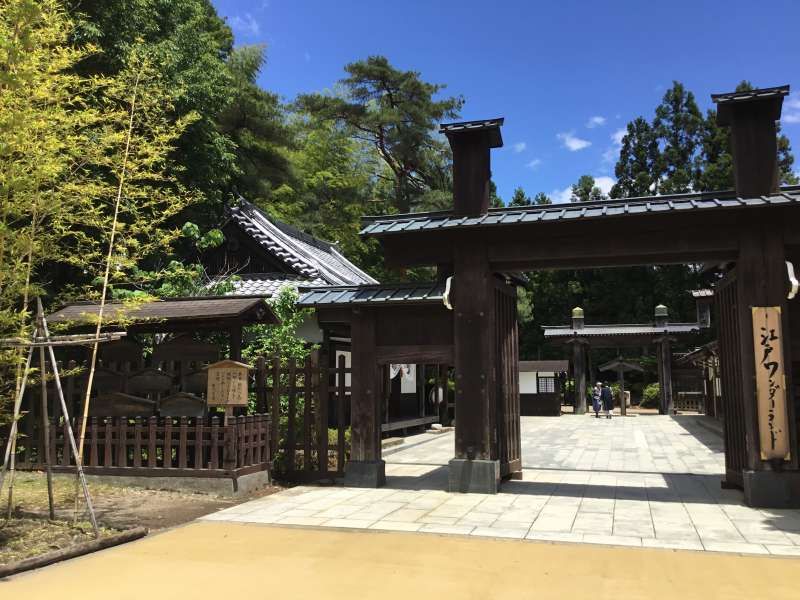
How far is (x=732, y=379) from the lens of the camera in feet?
28.4

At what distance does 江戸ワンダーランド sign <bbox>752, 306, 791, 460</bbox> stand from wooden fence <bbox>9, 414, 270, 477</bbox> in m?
6.96

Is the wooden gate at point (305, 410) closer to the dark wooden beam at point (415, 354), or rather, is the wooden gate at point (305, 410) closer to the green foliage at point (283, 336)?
the dark wooden beam at point (415, 354)

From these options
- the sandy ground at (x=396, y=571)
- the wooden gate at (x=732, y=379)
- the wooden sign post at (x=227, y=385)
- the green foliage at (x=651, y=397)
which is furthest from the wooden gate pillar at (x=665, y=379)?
the sandy ground at (x=396, y=571)

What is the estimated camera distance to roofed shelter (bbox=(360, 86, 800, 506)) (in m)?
7.78

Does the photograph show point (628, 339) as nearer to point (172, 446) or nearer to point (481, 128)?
point (481, 128)

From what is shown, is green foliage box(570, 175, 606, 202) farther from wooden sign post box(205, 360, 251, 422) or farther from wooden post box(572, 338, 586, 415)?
wooden sign post box(205, 360, 251, 422)

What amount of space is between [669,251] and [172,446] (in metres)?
7.71

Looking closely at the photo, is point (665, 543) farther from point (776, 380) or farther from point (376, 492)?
point (376, 492)

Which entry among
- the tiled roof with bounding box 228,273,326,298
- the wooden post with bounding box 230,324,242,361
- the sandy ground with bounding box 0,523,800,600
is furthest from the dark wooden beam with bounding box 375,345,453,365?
the tiled roof with bounding box 228,273,326,298

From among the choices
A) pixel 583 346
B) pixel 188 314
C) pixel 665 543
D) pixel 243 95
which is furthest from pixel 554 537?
pixel 583 346

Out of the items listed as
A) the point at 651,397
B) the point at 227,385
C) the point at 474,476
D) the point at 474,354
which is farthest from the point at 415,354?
the point at 651,397

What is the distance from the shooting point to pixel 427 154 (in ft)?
104

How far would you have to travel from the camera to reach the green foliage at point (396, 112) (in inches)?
1227

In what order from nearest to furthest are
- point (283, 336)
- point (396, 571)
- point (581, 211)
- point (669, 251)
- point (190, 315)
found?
point (396, 571) → point (669, 251) → point (581, 211) → point (190, 315) → point (283, 336)
